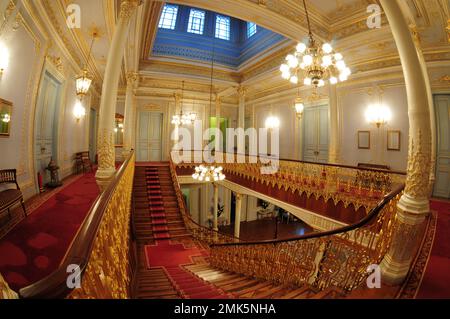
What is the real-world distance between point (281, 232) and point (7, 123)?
13.1 metres

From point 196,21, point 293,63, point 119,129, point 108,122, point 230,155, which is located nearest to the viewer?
point 108,122

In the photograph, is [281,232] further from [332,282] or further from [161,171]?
[332,282]

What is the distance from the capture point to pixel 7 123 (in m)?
4.24

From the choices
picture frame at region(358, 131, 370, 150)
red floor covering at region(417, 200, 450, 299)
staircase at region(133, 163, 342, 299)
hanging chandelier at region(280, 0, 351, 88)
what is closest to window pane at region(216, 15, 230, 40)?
staircase at region(133, 163, 342, 299)

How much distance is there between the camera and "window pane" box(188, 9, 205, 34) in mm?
10531

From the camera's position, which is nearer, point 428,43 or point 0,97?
point 0,97

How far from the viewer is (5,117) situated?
13.7 ft

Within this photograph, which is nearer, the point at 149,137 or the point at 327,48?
the point at 327,48

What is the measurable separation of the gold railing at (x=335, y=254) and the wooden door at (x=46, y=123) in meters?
6.49

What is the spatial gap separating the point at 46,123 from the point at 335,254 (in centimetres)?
808

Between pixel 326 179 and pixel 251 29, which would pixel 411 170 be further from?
pixel 251 29

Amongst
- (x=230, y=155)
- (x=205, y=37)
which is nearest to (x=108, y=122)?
(x=230, y=155)
